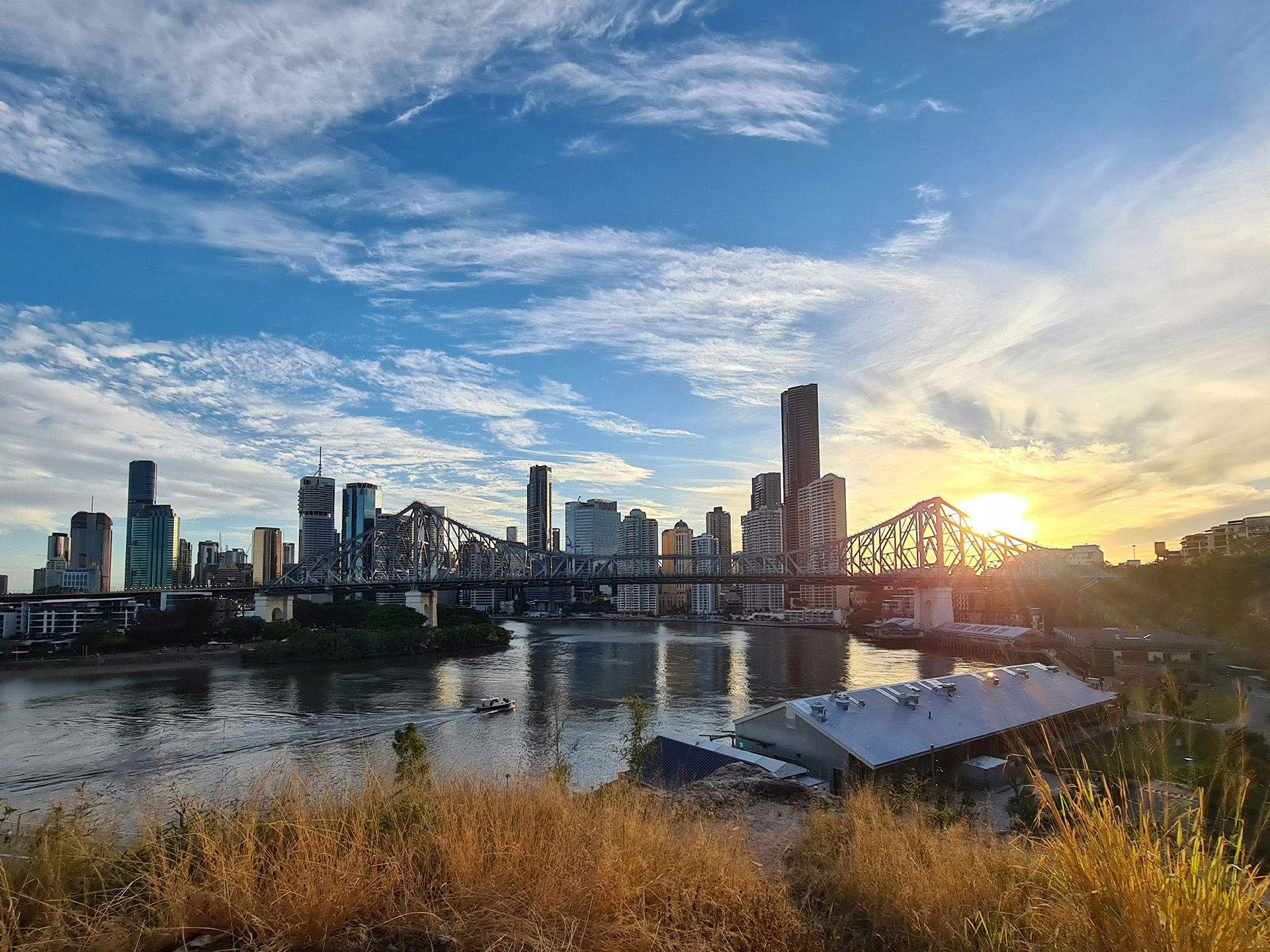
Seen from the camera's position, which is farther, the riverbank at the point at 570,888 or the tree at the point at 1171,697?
the tree at the point at 1171,697

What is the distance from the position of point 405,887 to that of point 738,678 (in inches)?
1322

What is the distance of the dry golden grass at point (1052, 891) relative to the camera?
1959 millimetres

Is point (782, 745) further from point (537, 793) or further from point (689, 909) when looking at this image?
point (689, 909)

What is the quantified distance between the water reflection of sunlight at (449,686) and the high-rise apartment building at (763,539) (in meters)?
91.9

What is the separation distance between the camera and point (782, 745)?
14.8m

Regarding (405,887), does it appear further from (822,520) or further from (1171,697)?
(822,520)

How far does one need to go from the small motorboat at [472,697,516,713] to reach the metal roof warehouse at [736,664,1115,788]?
13.0 metres

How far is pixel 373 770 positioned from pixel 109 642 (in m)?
52.6

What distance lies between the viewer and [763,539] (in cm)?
A: 16125

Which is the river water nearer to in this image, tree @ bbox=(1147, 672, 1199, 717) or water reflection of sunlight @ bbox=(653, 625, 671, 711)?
water reflection of sunlight @ bbox=(653, 625, 671, 711)

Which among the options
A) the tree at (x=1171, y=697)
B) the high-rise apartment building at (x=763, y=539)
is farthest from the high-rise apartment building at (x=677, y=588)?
the tree at (x=1171, y=697)

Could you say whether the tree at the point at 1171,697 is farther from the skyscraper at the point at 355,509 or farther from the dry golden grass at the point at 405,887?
the skyscraper at the point at 355,509

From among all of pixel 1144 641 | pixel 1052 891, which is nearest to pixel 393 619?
pixel 1144 641

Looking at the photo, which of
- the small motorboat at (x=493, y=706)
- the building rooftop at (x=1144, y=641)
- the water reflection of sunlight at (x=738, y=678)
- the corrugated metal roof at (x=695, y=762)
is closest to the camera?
the corrugated metal roof at (x=695, y=762)
